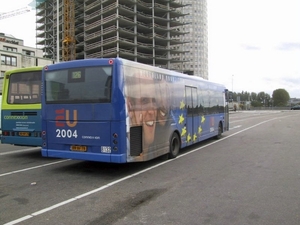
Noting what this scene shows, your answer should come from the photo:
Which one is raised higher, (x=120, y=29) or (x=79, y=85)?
(x=120, y=29)

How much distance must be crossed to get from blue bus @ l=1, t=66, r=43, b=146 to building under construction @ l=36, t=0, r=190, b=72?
72097 mm

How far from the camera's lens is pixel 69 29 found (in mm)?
93875

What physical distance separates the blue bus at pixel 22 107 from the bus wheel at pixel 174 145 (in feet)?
14.1

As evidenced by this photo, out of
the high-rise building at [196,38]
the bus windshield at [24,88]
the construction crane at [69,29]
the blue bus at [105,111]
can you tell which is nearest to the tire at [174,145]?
the blue bus at [105,111]

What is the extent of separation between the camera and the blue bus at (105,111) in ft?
22.8

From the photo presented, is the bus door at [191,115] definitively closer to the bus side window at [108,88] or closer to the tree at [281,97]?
the bus side window at [108,88]

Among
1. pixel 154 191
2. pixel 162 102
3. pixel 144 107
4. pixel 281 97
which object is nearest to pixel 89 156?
pixel 144 107

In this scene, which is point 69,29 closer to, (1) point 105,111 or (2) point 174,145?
(2) point 174,145


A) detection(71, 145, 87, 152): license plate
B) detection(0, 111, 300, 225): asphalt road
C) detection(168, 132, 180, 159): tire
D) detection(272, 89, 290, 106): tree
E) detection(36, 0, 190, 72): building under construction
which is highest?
detection(36, 0, 190, 72): building under construction

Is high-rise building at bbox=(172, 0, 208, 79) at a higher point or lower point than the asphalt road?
higher

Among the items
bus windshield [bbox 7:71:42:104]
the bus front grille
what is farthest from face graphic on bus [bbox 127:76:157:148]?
bus windshield [bbox 7:71:42:104]

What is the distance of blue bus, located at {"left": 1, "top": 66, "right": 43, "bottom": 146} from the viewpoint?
9.58 metres

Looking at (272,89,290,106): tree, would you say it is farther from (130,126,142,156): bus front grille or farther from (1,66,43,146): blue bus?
(130,126,142,156): bus front grille

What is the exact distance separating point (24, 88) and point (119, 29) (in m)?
74.3
